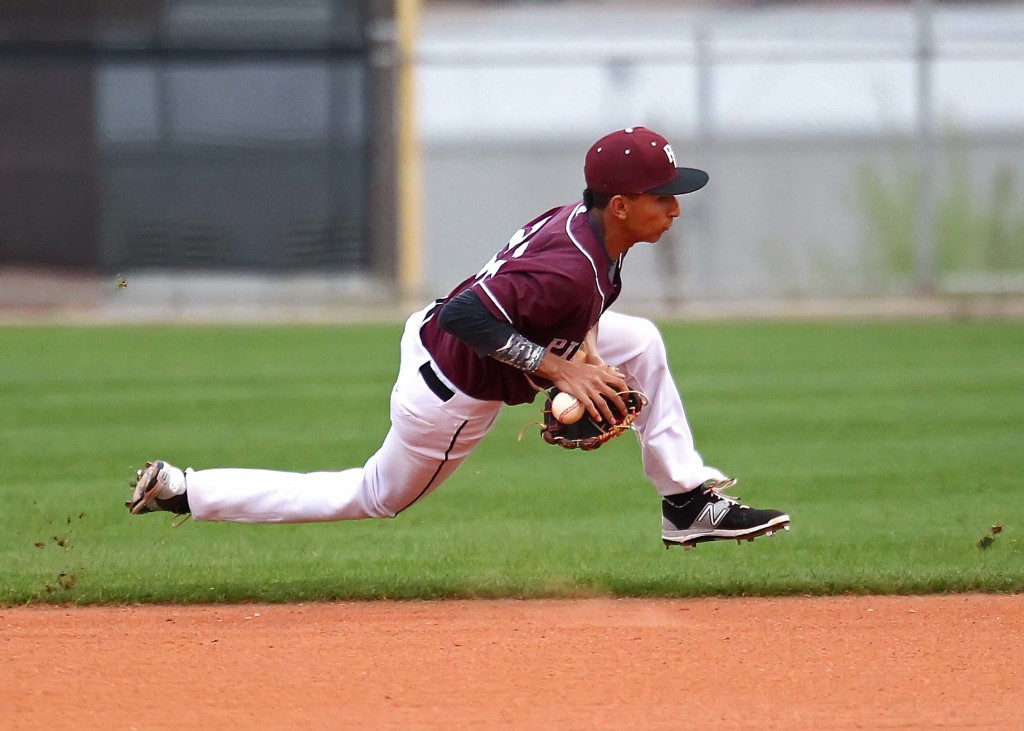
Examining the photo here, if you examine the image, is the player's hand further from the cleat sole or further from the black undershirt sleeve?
the cleat sole

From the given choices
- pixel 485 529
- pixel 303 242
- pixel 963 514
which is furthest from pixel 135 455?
pixel 303 242

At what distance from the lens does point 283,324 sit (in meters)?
15.7

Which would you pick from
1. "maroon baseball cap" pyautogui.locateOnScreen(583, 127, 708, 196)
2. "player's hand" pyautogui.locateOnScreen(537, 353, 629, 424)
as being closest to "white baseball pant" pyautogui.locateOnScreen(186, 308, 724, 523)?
"player's hand" pyautogui.locateOnScreen(537, 353, 629, 424)

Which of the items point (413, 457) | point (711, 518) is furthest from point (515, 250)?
point (711, 518)

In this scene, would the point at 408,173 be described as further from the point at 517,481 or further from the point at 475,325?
the point at 475,325

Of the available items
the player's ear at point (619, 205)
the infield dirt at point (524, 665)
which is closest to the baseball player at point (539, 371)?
the player's ear at point (619, 205)

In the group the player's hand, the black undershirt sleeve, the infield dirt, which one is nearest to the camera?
the infield dirt

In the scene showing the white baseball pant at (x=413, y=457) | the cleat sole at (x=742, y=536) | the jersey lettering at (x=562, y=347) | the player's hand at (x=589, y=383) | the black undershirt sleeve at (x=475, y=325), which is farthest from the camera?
the cleat sole at (x=742, y=536)

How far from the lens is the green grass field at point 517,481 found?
5355mm

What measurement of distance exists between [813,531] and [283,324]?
1033cm

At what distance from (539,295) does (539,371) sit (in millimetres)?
239

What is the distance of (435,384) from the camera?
4.58m

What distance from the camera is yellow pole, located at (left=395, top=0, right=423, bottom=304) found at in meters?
17.6

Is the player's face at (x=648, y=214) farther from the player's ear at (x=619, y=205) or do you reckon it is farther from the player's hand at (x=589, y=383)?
the player's hand at (x=589, y=383)
